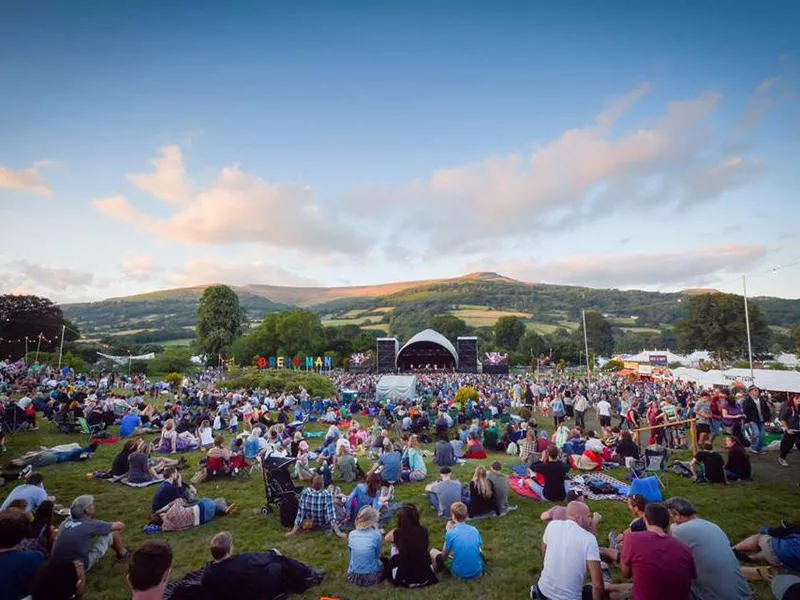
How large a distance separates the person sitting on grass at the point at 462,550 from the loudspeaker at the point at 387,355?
46.3m

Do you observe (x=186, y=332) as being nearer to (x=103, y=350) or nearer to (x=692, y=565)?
(x=103, y=350)

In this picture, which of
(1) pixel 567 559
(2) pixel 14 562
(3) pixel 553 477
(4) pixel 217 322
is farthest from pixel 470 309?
(2) pixel 14 562

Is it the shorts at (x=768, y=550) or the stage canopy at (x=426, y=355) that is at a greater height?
the shorts at (x=768, y=550)

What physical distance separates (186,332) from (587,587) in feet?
437

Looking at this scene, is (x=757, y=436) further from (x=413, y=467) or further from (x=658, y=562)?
(x=658, y=562)

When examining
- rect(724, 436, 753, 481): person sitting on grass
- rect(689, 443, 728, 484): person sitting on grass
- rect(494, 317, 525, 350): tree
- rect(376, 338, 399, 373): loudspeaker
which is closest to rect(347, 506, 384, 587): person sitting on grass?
rect(689, 443, 728, 484): person sitting on grass

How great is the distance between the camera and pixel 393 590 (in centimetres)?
407

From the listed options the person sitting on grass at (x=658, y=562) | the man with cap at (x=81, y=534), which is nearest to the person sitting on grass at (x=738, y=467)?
the person sitting on grass at (x=658, y=562)

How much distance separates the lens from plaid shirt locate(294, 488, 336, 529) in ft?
18.8

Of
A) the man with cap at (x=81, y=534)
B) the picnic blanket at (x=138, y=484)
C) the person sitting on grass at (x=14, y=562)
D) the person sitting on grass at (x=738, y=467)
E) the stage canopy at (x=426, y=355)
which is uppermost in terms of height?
the person sitting on grass at (x=14, y=562)

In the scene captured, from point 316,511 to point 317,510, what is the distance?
0.7 inches

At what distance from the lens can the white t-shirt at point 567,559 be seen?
3.27 m

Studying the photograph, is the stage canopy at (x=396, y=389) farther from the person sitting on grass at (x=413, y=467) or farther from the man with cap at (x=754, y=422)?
the man with cap at (x=754, y=422)

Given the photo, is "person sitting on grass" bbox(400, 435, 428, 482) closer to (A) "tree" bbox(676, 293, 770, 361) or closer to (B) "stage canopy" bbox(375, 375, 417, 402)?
(B) "stage canopy" bbox(375, 375, 417, 402)
